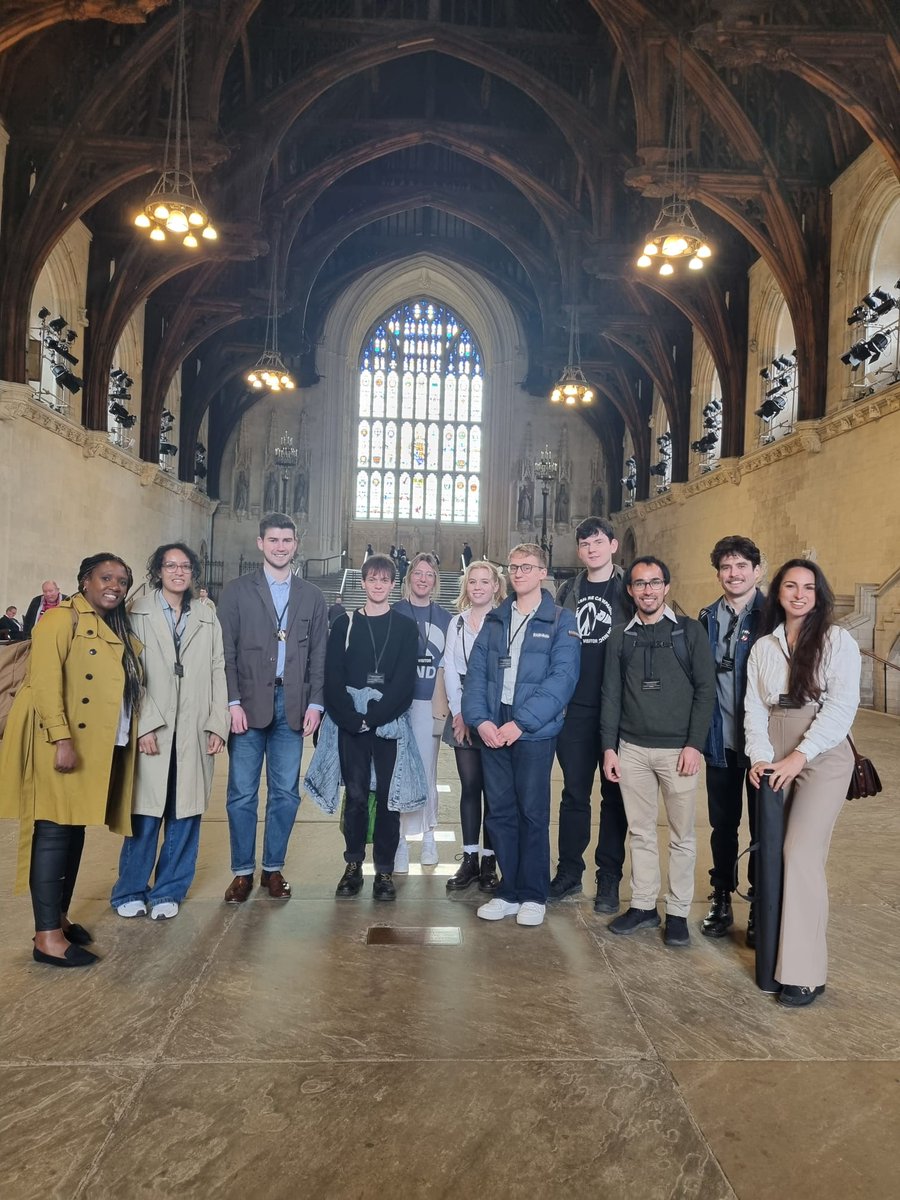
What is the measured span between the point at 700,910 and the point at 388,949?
1590 mm

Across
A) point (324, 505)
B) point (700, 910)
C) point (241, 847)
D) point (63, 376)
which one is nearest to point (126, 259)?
point (63, 376)

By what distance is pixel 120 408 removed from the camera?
18000mm

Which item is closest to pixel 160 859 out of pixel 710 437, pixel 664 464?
pixel 710 437

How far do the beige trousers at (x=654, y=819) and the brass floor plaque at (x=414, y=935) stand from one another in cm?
84

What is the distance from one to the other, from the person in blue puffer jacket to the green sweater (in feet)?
0.87

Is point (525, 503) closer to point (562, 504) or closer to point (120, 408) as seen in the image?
point (562, 504)

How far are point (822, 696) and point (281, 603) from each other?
2.51 m

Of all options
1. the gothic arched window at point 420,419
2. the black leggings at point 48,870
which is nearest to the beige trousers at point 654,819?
the black leggings at point 48,870

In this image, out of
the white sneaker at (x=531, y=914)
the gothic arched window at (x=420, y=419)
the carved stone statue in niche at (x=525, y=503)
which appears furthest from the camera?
the gothic arched window at (x=420, y=419)

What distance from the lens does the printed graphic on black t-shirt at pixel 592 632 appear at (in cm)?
392

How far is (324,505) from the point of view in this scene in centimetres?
2991

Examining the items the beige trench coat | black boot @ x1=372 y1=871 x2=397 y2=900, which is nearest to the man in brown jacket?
the beige trench coat

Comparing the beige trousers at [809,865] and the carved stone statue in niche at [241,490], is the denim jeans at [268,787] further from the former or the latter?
the carved stone statue in niche at [241,490]

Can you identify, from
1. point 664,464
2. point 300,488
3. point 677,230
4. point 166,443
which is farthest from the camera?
point 300,488
